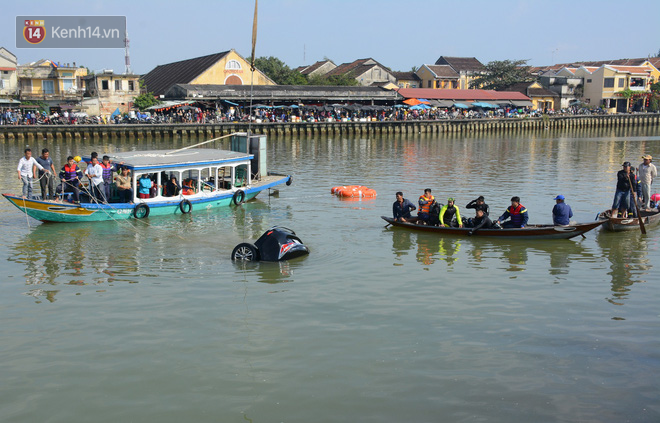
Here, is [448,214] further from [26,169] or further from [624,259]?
[26,169]

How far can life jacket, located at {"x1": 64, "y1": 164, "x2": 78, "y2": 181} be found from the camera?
18688mm

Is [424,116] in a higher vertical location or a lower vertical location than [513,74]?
lower

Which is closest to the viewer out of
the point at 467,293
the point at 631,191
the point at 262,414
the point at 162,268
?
the point at 262,414

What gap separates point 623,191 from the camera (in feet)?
58.2

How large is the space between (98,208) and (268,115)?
4842 cm

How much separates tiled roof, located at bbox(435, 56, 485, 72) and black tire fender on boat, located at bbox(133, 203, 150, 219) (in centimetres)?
8526

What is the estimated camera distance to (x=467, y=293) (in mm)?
12242

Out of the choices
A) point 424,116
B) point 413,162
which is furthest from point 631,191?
point 424,116

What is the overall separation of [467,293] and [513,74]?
84.6 meters

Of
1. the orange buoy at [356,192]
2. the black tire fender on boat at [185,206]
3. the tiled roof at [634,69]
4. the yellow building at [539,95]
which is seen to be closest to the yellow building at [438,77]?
the yellow building at [539,95]

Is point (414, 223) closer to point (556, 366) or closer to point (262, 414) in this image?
point (556, 366)

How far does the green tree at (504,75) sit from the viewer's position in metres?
89.0

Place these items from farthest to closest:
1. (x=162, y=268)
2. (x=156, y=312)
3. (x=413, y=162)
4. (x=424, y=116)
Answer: (x=424, y=116) → (x=413, y=162) → (x=162, y=268) → (x=156, y=312)

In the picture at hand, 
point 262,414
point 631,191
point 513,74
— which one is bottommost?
point 262,414
